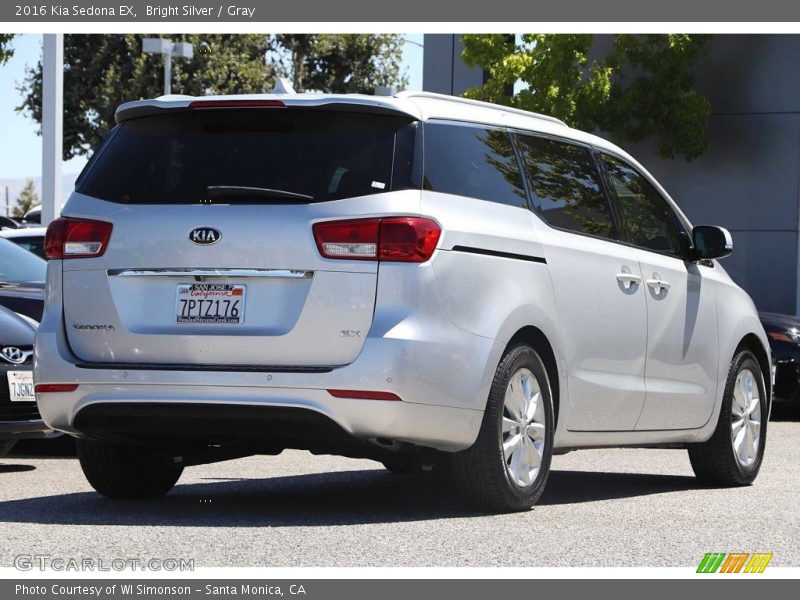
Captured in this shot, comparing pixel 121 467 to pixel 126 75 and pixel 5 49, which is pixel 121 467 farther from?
pixel 126 75

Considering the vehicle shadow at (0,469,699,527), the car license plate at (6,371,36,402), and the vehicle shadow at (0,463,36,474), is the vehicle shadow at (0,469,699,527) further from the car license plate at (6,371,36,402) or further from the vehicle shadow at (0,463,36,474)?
the vehicle shadow at (0,463,36,474)

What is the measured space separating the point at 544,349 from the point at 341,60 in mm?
49568

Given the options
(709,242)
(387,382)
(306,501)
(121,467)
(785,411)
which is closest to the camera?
(387,382)

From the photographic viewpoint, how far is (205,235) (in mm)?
7035

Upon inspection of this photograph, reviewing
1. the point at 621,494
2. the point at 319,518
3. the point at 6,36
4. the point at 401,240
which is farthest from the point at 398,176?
the point at 6,36

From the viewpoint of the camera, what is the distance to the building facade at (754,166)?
24250 millimetres

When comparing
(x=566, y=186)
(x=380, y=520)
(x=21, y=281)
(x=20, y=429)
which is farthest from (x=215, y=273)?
(x=21, y=281)

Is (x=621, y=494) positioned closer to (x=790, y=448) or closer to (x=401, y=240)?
(x=401, y=240)

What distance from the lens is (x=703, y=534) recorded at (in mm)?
6938

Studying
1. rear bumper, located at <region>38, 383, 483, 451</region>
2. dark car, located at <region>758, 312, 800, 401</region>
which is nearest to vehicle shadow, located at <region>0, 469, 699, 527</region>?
rear bumper, located at <region>38, 383, 483, 451</region>

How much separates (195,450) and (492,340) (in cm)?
172

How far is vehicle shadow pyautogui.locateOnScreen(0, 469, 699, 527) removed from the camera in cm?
730
